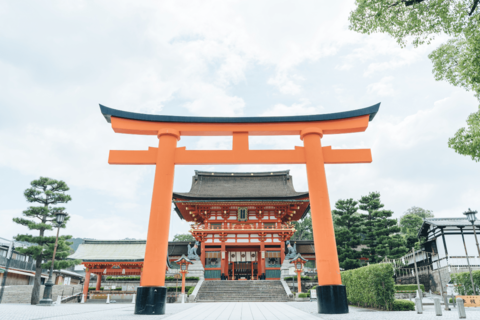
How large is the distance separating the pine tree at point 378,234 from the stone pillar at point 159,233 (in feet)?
58.7

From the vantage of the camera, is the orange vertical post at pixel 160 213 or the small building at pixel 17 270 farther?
the small building at pixel 17 270

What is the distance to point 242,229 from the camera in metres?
21.7

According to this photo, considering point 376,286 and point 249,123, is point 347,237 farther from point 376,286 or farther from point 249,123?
point 249,123

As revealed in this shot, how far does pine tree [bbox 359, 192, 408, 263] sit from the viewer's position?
2064 centimetres

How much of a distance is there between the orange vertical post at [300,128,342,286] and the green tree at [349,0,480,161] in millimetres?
3396

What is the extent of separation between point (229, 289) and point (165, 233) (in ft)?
37.1

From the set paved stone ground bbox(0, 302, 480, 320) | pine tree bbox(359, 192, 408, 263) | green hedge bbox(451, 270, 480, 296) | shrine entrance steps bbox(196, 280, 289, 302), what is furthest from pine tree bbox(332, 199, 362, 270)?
paved stone ground bbox(0, 302, 480, 320)

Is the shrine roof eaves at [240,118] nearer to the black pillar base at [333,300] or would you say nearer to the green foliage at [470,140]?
the green foliage at [470,140]

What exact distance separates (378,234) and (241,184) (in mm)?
12267

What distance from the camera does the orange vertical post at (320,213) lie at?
7.69 meters

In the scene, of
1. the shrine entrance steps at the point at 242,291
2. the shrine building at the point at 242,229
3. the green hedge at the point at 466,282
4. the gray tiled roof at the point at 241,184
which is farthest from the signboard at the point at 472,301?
the gray tiled roof at the point at 241,184

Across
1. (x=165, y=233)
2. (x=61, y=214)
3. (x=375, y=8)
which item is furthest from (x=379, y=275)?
(x=61, y=214)

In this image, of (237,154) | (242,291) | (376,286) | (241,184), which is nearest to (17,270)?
(241,184)

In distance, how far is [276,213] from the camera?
906 inches
